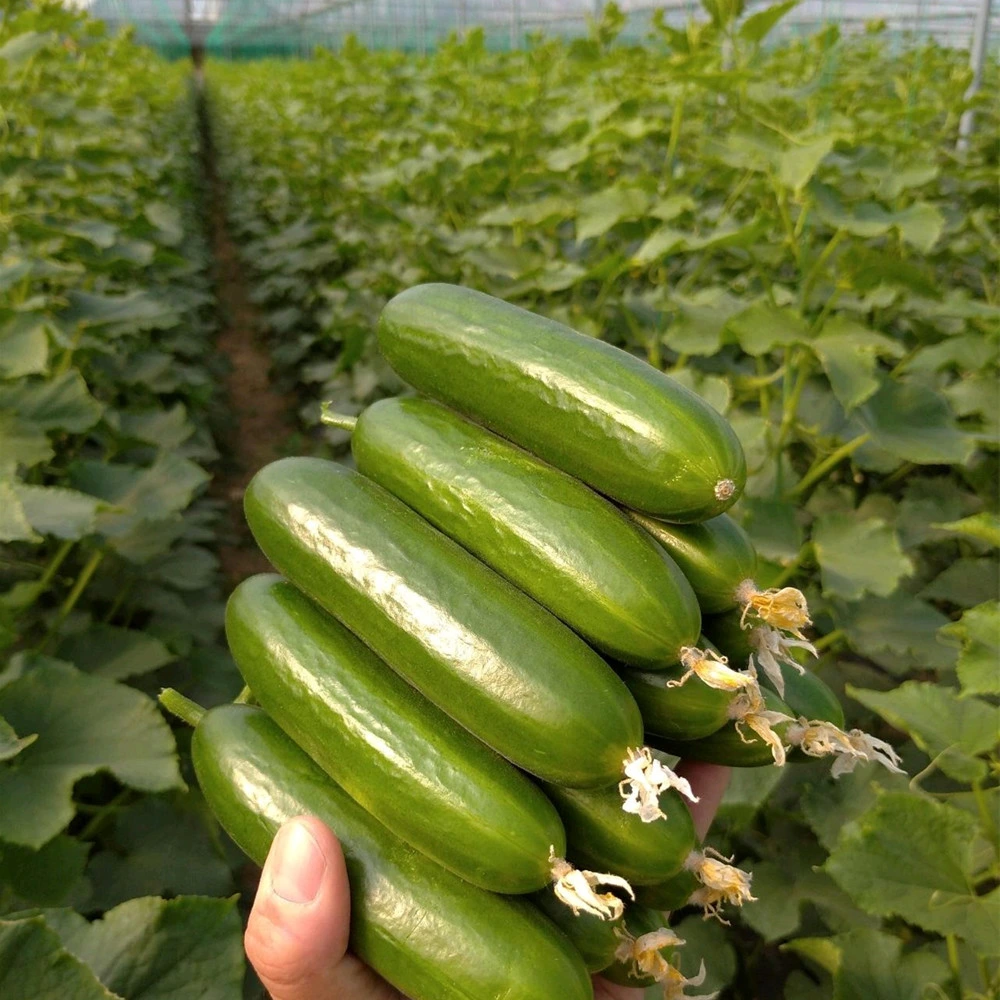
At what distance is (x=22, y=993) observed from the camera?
1077 millimetres

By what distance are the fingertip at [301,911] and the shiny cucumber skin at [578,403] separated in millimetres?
636

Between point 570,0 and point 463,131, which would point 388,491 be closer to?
point 463,131

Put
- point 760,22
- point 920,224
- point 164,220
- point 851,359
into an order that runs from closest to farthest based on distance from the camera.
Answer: point 851,359 → point 920,224 → point 760,22 → point 164,220

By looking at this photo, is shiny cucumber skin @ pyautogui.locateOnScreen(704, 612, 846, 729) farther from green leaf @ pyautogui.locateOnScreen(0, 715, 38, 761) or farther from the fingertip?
green leaf @ pyautogui.locateOnScreen(0, 715, 38, 761)

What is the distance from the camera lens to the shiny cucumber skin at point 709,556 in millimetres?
1306

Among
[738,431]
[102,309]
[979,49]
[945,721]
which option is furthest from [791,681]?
[979,49]

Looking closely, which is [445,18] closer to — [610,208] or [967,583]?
[610,208]

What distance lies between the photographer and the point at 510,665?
1177 millimetres

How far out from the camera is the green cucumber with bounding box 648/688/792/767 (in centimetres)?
137

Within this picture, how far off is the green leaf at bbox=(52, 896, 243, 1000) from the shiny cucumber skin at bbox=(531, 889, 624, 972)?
454 millimetres

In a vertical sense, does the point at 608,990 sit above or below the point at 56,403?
below

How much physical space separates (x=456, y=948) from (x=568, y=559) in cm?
52

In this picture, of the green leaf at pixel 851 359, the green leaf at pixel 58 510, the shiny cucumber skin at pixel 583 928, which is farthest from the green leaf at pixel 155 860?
the green leaf at pixel 851 359

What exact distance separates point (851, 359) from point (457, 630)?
1798 millimetres
